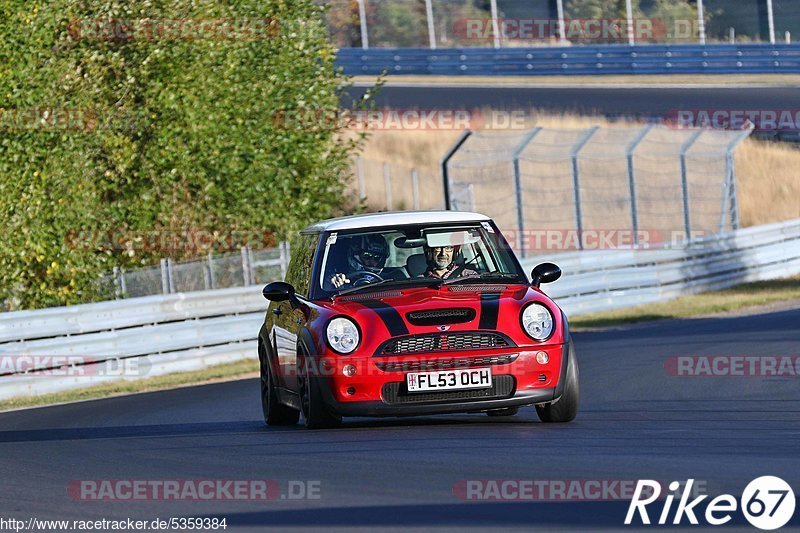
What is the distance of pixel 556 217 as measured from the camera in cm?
3250

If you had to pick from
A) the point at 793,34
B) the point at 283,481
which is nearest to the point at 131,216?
the point at 283,481

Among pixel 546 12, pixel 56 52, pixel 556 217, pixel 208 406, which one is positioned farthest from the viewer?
pixel 546 12

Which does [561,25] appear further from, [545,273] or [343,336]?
[343,336]

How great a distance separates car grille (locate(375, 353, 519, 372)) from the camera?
9.16 meters

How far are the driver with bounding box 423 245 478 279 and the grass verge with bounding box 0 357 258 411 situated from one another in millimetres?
7298

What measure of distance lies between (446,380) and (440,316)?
409 mm

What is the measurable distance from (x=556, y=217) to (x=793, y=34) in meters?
10.4

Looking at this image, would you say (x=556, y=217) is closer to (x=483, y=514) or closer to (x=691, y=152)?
(x=691, y=152)

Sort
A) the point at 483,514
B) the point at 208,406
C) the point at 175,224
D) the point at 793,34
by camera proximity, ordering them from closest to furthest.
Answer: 1. the point at 483,514
2. the point at 208,406
3. the point at 175,224
4. the point at 793,34

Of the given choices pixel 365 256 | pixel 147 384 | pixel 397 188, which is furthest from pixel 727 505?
pixel 397 188

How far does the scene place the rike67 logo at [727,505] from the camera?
5848mm
